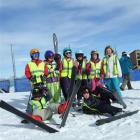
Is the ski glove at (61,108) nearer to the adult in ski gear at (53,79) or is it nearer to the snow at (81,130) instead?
the snow at (81,130)

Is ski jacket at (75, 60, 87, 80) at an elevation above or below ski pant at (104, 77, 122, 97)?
above

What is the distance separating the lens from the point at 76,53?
383 inches

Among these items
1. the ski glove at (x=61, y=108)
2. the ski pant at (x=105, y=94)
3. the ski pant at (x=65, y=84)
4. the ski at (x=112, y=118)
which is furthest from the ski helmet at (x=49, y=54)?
the ski at (x=112, y=118)

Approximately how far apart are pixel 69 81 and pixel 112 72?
1.18 metres

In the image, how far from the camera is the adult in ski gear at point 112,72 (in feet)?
31.0

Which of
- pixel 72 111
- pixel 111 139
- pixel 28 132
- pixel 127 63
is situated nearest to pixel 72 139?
pixel 111 139

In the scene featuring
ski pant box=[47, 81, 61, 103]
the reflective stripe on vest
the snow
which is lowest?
the snow

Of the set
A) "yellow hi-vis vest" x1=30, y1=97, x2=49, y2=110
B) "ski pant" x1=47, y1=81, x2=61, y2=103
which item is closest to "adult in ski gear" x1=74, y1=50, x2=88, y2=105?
"ski pant" x1=47, y1=81, x2=61, y2=103

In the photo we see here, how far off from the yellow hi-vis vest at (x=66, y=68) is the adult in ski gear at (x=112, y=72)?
3.17 ft

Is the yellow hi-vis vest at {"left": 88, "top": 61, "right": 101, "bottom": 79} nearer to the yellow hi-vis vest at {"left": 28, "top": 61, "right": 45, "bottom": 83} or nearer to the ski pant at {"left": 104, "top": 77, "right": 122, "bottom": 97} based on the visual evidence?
the ski pant at {"left": 104, "top": 77, "right": 122, "bottom": 97}

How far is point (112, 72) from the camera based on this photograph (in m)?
9.52

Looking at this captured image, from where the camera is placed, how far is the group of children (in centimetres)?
842

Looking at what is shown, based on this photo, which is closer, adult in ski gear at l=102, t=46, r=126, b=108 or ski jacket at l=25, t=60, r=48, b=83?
ski jacket at l=25, t=60, r=48, b=83

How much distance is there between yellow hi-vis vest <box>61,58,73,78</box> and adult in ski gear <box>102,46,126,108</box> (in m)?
0.97
